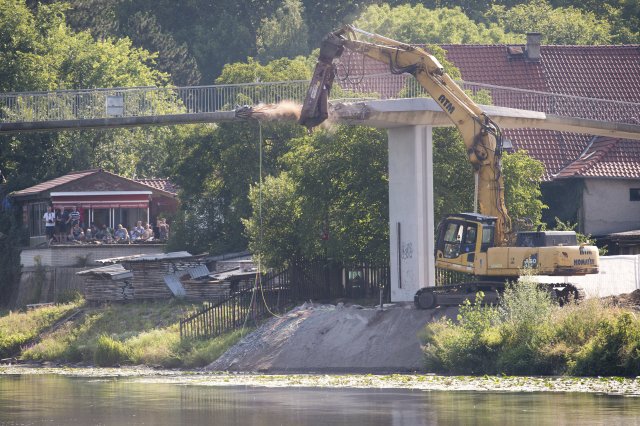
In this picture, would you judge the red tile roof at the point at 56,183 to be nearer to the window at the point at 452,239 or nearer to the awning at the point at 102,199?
the awning at the point at 102,199

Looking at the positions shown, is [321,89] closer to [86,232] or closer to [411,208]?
[411,208]

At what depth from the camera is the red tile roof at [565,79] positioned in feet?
205

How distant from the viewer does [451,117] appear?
1735 inches

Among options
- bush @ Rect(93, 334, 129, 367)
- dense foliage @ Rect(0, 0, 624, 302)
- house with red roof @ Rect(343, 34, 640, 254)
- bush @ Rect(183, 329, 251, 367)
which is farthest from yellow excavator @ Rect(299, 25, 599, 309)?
bush @ Rect(93, 334, 129, 367)

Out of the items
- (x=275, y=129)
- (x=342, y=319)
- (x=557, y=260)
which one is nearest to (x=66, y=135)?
(x=275, y=129)

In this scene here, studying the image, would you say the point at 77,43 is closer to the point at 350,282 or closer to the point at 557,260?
the point at 350,282

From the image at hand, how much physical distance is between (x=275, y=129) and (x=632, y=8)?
40.7 metres

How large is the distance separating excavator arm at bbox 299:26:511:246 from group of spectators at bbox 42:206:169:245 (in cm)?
2419

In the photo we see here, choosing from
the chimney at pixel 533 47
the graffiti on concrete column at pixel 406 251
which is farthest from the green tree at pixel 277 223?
the chimney at pixel 533 47

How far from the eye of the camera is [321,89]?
141 ft

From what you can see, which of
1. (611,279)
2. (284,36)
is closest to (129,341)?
(611,279)

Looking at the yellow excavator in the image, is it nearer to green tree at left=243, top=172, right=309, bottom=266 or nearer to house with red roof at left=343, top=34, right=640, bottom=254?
green tree at left=243, top=172, right=309, bottom=266

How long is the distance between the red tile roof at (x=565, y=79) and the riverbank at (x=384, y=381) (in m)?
22.1

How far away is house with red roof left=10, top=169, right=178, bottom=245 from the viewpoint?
67.4 m
